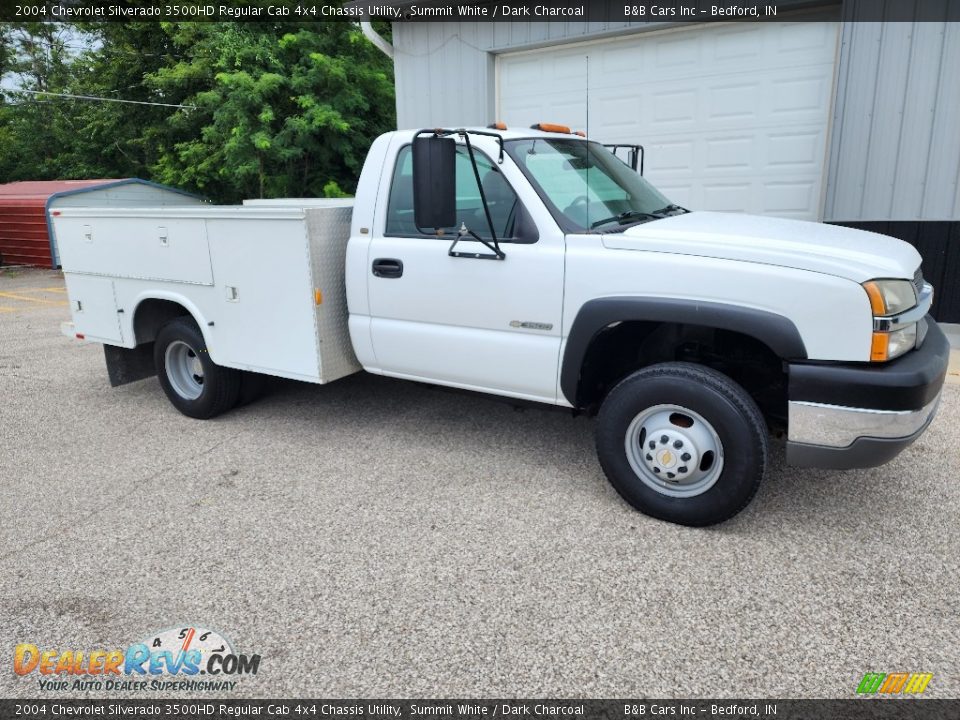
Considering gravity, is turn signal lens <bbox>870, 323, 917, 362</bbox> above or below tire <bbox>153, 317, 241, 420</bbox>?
above

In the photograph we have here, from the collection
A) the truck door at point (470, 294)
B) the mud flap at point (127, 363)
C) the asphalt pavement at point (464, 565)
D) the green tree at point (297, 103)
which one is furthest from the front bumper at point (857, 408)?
the green tree at point (297, 103)

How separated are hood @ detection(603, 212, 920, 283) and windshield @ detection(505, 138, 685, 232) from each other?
0.67 feet

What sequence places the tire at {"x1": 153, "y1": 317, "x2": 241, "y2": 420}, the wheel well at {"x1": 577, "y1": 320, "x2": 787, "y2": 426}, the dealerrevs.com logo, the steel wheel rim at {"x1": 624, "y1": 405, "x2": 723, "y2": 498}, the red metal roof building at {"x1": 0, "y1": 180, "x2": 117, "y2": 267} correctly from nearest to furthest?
the dealerrevs.com logo → the steel wheel rim at {"x1": 624, "y1": 405, "x2": 723, "y2": 498} → the wheel well at {"x1": 577, "y1": 320, "x2": 787, "y2": 426} → the tire at {"x1": 153, "y1": 317, "x2": 241, "y2": 420} → the red metal roof building at {"x1": 0, "y1": 180, "x2": 117, "y2": 267}

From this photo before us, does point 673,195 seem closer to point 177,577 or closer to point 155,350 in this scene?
point 155,350

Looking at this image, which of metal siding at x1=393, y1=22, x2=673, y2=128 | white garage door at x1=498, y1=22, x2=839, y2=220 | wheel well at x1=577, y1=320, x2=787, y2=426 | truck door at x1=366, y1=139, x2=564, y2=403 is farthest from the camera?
metal siding at x1=393, y1=22, x2=673, y2=128

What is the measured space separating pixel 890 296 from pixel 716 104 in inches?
220

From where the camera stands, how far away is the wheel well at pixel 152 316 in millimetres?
5566

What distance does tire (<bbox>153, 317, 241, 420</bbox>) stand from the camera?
5305mm

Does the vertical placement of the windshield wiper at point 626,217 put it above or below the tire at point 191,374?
above

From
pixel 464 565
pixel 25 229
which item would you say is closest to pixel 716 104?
pixel 464 565

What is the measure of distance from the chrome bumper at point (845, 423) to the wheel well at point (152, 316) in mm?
4427

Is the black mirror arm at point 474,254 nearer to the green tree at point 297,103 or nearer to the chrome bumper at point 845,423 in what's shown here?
the chrome bumper at point 845,423

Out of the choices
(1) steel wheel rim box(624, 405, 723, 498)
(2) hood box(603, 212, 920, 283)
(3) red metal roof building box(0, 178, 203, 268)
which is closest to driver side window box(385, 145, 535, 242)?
(2) hood box(603, 212, 920, 283)

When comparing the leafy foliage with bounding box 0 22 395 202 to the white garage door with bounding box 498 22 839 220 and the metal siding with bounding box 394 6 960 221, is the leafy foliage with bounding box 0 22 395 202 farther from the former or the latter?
the metal siding with bounding box 394 6 960 221
